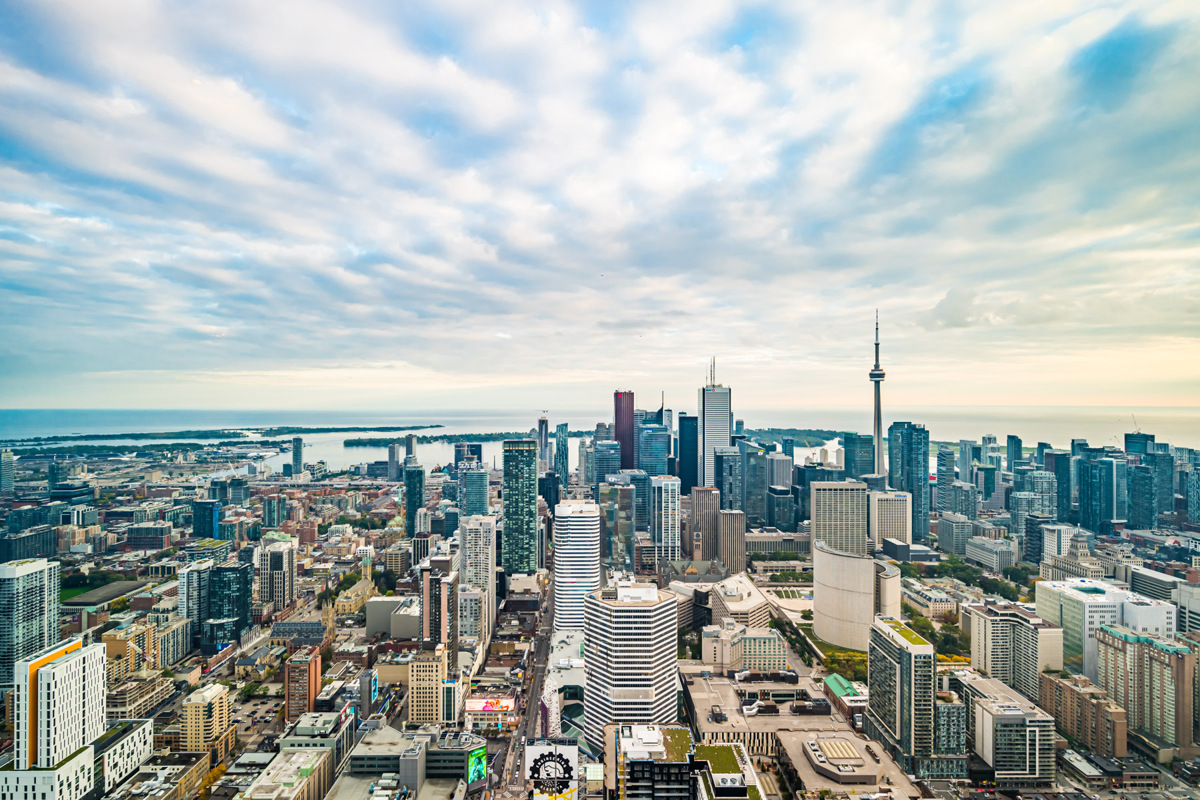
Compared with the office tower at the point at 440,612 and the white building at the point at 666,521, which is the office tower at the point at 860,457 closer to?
the white building at the point at 666,521

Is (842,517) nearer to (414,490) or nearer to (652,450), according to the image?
(652,450)

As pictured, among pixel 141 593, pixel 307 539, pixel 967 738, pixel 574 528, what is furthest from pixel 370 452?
pixel 967 738

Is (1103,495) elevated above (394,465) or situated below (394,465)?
above

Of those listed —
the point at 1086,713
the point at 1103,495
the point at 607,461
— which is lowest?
the point at 1086,713

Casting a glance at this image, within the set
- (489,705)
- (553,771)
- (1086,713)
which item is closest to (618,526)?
(489,705)

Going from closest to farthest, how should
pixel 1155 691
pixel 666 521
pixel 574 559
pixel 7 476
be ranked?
pixel 1155 691 → pixel 7 476 → pixel 574 559 → pixel 666 521

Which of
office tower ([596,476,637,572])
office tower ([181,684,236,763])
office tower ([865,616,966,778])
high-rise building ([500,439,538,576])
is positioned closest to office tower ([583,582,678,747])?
office tower ([865,616,966,778])
